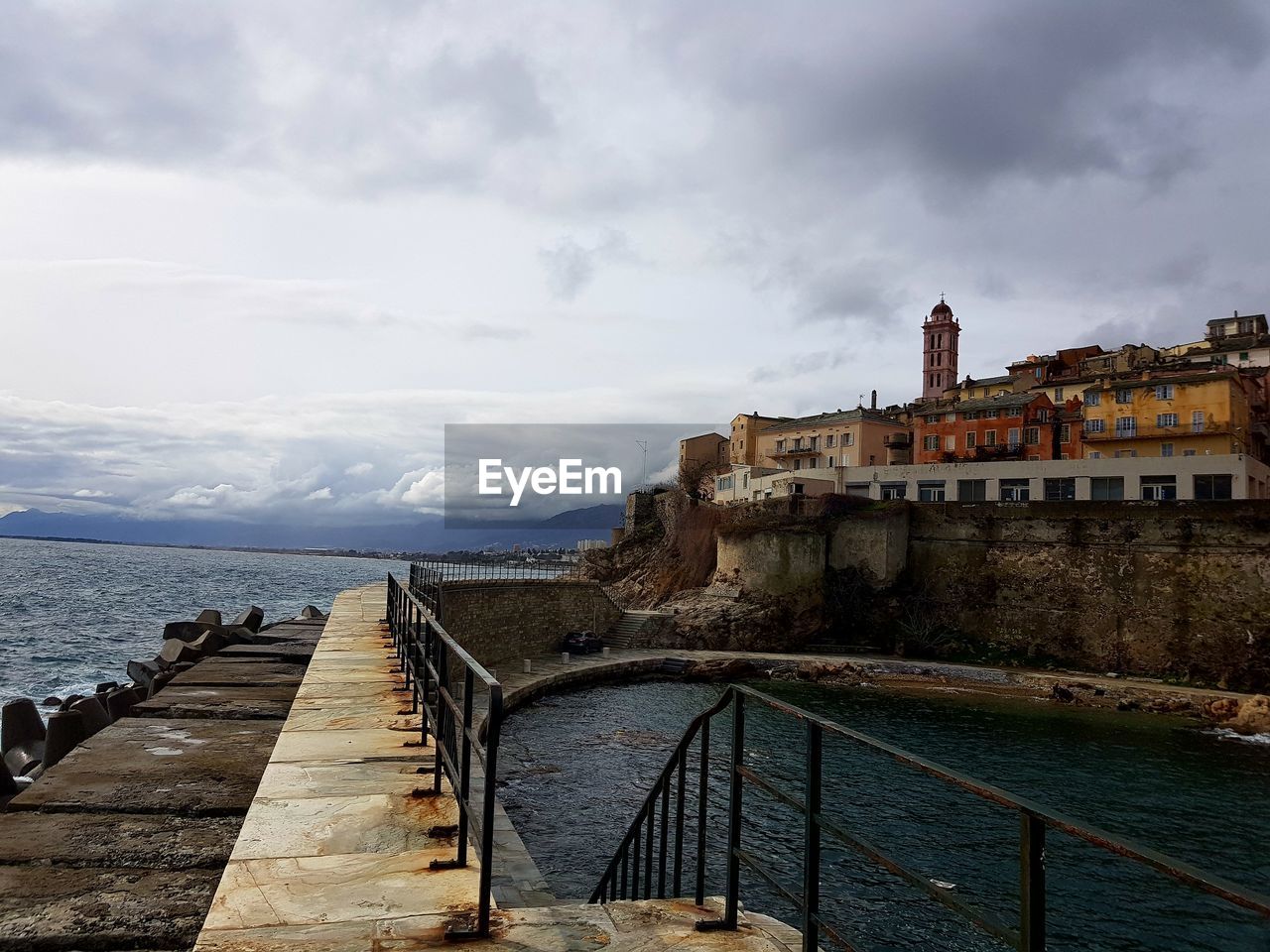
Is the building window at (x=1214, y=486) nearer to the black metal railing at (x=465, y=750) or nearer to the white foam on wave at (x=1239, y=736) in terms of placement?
the white foam on wave at (x=1239, y=736)

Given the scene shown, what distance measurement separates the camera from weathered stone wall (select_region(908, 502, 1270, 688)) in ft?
100

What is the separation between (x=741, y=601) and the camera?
37.2 m

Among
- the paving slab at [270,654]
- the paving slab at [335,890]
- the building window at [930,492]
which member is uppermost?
the building window at [930,492]

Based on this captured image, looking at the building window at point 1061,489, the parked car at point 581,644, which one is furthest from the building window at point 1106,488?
the parked car at point 581,644

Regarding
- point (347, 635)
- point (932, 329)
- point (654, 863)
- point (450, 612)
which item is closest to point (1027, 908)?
point (654, 863)

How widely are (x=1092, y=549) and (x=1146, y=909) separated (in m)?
25.1

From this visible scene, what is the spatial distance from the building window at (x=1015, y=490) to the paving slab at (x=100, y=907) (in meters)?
39.6

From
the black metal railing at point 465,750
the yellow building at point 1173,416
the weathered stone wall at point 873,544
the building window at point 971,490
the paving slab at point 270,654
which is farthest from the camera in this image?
the building window at point 971,490

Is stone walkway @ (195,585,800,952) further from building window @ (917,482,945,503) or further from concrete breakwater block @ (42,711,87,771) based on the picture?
building window @ (917,482,945,503)

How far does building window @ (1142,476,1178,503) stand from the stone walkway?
3797 cm

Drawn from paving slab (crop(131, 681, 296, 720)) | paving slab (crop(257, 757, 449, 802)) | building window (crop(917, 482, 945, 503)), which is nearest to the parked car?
building window (crop(917, 482, 945, 503))

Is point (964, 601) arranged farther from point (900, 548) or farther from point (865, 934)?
point (865, 934)

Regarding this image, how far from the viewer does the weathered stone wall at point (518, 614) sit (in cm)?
2672

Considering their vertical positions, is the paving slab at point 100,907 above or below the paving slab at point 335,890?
below
